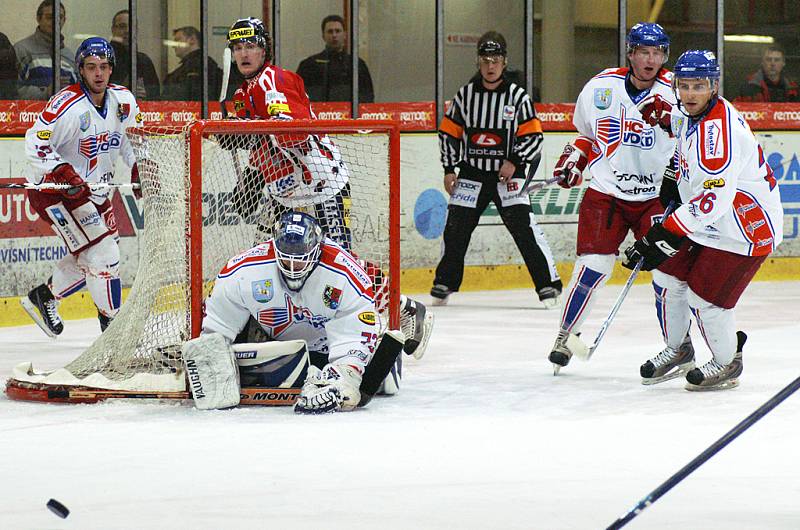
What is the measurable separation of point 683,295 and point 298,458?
172 cm

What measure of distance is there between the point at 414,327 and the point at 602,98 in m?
1.14

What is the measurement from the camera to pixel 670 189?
16.1 feet

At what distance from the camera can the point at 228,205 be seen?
16.9ft

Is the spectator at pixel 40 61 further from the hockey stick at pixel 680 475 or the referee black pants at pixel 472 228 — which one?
the hockey stick at pixel 680 475

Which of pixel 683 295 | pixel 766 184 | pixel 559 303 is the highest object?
pixel 766 184

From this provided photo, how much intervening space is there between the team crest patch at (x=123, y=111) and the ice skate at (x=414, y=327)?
4.84 ft

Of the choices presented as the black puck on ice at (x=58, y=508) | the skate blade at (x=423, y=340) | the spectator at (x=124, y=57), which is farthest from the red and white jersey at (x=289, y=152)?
the spectator at (x=124, y=57)

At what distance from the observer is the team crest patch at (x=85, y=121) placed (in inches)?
228

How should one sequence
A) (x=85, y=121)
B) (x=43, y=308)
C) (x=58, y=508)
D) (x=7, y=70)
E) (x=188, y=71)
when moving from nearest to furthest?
(x=58, y=508) < (x=85, y=121) < (x=43, y=308) < (x=7, y=70) < (x=188, y=71)

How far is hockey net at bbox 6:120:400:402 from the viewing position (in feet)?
14.9

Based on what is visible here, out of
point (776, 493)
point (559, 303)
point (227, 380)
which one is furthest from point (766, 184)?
point (559, 303)

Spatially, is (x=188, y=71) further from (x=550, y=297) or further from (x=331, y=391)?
(x=331, y=391)

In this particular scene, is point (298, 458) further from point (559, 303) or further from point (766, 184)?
point (559, 303)

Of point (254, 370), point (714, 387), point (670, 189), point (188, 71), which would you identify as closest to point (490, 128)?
point (188, 71)
